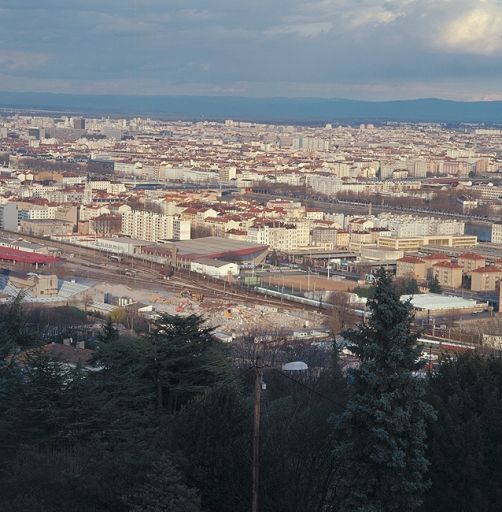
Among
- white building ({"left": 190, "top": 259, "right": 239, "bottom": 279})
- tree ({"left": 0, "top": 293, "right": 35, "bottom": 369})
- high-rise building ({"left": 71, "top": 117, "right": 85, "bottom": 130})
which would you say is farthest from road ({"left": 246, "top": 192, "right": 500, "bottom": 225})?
high-rise building ({"left": 71, "top": 117, "right": 85, "bottom": 130})

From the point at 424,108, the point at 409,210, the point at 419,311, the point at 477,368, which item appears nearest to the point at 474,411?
the point at 477,368

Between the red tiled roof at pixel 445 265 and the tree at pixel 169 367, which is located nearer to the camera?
the tree at pixel 169 367

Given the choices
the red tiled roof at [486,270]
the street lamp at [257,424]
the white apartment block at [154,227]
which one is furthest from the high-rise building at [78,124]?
the street lamp at [257,424]

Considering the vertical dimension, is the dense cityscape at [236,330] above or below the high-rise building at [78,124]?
above

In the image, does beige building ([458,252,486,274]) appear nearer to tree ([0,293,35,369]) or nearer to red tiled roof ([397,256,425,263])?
red tiled roof ([397,256,425,263])

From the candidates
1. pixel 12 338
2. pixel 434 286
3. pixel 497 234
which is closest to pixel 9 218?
pixel 497 234

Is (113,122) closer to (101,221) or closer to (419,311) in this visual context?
(101,221)

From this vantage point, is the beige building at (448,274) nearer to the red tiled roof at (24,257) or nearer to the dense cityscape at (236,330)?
the dense cityscape at (236,330)
